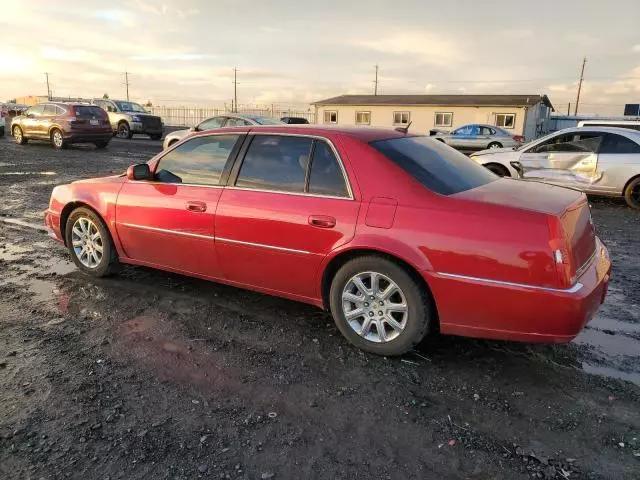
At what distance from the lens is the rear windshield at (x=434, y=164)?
3527mm

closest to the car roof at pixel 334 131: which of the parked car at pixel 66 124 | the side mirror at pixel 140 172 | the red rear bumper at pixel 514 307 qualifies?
the side mirror at pixel 140 172

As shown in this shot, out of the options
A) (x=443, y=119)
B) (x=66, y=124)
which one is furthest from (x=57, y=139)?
(x=443, y=119)

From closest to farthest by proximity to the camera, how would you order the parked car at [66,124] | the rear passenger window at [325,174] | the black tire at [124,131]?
the rear passenger window at [325,174], the parked car at [66,124], the black tire at [124,131]

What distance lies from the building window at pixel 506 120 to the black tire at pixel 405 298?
34.5 metres

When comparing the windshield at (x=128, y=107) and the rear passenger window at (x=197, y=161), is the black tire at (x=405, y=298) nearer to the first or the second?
the rear passenger window at (x=197, y=161)

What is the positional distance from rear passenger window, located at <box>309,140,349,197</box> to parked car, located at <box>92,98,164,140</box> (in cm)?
2470

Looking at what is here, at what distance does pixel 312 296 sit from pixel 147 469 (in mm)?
1714

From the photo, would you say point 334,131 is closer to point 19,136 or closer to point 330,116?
point 19,136

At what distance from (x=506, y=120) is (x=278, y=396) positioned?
3573cm

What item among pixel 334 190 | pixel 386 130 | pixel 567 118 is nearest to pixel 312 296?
pixel 334 190

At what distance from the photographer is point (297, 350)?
12.1 ft

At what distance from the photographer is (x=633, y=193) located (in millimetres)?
9430

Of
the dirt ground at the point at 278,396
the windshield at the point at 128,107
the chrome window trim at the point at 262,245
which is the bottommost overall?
the dirt ground at the point at 278,396

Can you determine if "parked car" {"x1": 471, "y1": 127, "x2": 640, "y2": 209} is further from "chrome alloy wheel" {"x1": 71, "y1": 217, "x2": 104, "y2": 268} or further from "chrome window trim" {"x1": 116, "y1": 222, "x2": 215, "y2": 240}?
"chrome alloy wheel" {"x1": 71, "y1": 217, "x2": 104, "y2": 268}
